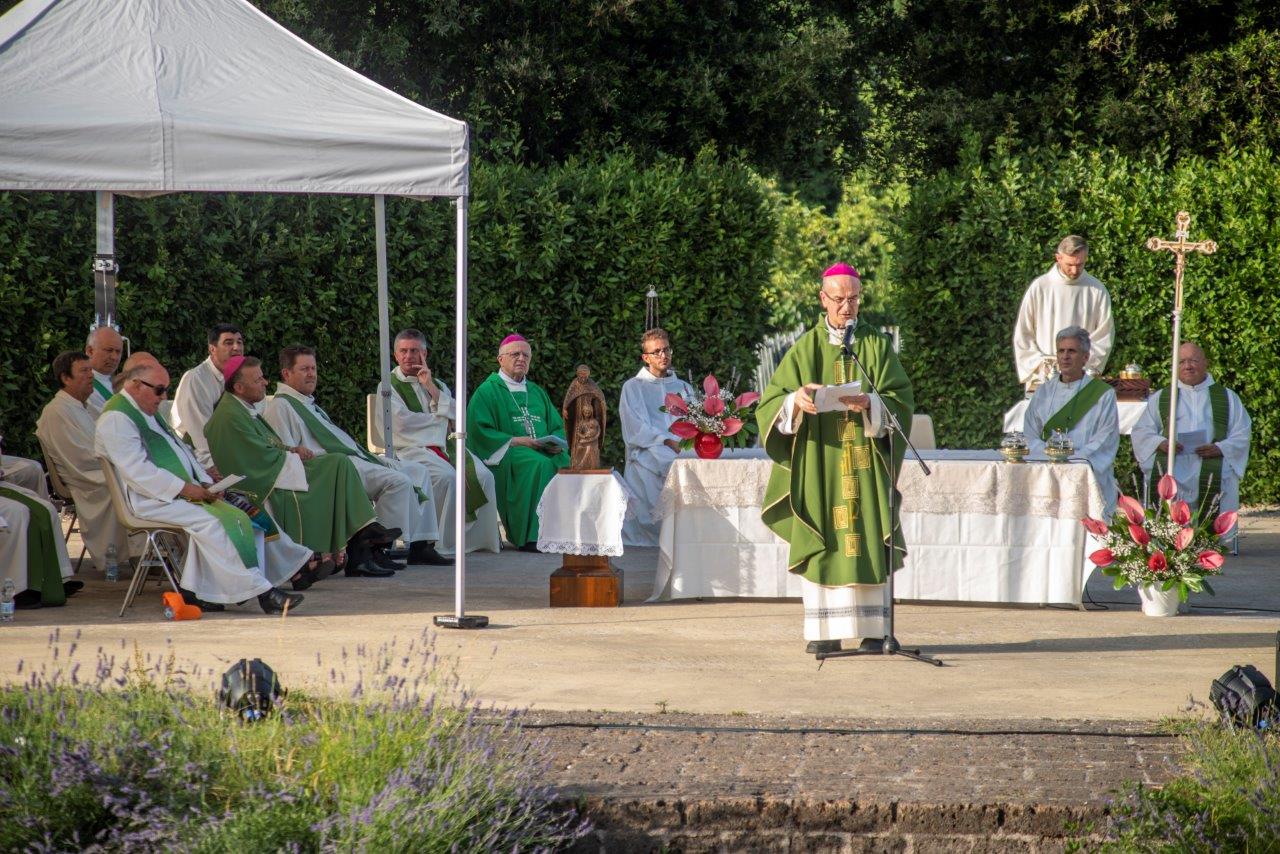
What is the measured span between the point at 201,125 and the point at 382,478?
3735 millimetres

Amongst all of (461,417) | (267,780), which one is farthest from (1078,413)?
(267,780)

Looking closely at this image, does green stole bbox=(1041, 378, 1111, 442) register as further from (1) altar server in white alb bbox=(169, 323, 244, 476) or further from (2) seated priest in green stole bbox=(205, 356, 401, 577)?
(1) altar server in white alb bbox=(169, 323, 244, 476)

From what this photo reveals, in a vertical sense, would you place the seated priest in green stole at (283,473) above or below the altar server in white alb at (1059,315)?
below

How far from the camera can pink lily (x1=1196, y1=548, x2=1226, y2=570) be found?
28.9 ft

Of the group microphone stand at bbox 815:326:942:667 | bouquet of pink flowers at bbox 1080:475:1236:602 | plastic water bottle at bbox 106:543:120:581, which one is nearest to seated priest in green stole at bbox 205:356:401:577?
plastic water bottle at bbox 106:543:120:581

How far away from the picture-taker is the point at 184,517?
9.05 metres

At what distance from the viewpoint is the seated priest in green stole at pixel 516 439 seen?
12375 mm

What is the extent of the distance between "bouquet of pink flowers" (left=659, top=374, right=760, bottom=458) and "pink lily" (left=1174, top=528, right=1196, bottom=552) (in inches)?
103

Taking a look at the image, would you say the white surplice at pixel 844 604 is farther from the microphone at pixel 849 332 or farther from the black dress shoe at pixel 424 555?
the black dress shoe at pixel 424 555

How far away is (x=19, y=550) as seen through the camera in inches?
351

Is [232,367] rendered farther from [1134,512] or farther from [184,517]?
[1134,512]

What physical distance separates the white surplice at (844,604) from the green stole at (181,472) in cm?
318

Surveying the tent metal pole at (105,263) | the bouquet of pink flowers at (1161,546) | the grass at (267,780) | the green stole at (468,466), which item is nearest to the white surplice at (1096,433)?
the bouquet of pink flowers at (1161,546)

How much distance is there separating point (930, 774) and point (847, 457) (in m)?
2.82
